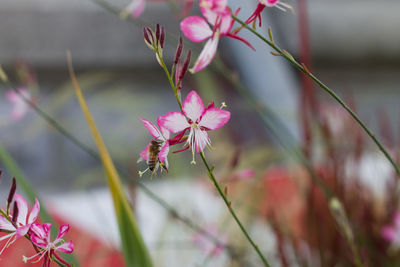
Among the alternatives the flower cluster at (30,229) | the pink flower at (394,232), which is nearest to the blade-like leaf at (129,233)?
the flower cluster at (30,229)

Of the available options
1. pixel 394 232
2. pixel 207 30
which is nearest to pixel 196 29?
pixel 207 30

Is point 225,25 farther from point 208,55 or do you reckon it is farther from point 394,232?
point 394,232

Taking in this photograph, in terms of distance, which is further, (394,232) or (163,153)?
(394,232)

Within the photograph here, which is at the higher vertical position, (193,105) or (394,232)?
(394,232)

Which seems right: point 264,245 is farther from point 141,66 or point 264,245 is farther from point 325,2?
point 325,2

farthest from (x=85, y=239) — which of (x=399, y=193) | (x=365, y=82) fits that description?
(x=365, y=82)

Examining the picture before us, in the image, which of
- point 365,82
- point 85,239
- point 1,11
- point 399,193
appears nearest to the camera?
point 399,193

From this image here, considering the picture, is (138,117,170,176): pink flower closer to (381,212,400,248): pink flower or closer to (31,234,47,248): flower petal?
(31,234,47,248): flower petal
